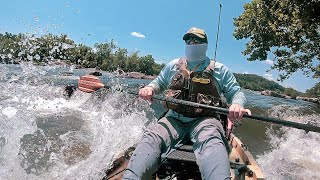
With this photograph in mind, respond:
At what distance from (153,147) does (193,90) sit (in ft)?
3.40

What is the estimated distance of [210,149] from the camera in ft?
11.0

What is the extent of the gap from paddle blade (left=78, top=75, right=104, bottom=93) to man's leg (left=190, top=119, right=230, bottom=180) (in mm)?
2143

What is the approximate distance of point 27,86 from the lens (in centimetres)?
2167

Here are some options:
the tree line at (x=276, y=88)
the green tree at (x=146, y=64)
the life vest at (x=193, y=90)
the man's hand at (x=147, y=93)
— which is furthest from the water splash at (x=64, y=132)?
Result: the green tree at (x=146, y=64)

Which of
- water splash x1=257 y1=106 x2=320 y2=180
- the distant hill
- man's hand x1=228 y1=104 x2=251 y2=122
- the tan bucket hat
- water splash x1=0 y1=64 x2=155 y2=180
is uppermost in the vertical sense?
the tan bucket hat

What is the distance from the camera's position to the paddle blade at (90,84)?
5406 mm

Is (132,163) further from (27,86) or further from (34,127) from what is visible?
(27,86)

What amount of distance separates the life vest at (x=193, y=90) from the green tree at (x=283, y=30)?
40.7 ft

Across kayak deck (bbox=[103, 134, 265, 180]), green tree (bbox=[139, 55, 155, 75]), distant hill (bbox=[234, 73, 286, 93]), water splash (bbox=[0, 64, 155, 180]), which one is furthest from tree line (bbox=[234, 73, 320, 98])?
kayak deck (bbox=[103, 134, 265, 180])

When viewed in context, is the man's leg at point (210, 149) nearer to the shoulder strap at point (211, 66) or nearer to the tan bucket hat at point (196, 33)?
the shoulder strap at point (211, 66)

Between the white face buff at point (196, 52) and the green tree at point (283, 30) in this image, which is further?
the green tree at point (283, 30)

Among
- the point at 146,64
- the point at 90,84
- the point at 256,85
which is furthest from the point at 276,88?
the point at 90,84

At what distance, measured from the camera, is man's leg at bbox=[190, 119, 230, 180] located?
311cm

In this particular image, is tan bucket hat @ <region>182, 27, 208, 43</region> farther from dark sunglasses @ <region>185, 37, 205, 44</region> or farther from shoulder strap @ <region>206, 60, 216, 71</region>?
shoulder strap @ <region>206, 60, 216, 71</region>
